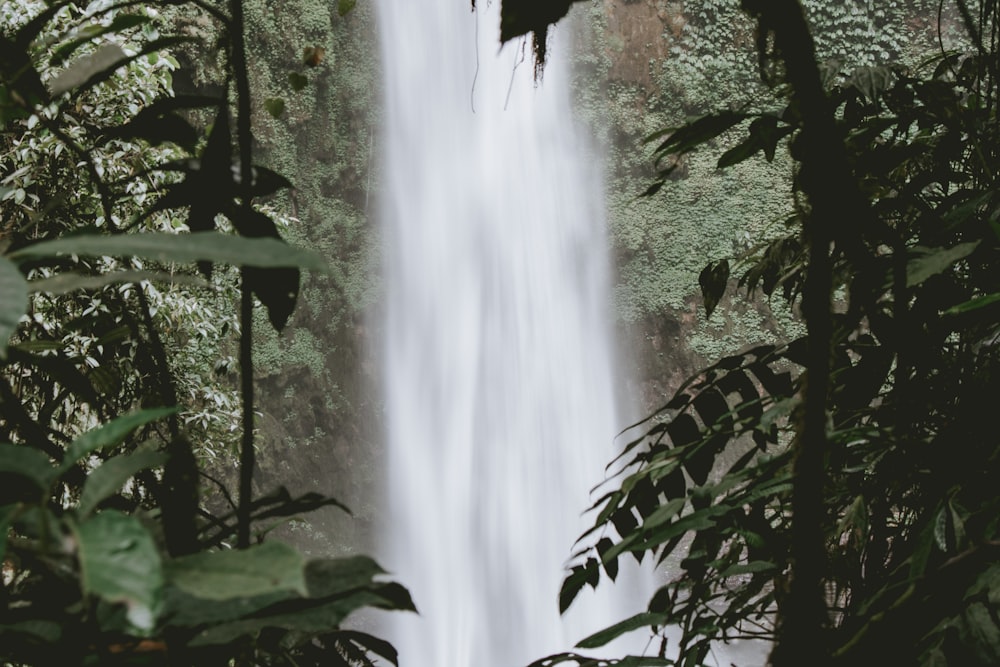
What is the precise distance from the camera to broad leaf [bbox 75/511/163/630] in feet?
0.71

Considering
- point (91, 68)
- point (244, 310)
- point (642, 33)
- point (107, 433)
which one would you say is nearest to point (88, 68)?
point (91, 68)

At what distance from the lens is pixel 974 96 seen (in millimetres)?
990

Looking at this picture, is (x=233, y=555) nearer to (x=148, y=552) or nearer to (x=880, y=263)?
(x=148, y=552)

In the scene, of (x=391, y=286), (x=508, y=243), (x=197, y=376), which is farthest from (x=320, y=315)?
(x=197, y=376)

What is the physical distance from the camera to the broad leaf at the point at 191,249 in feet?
0.86

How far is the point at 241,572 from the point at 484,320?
8917mm

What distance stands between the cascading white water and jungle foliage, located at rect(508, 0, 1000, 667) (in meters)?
7.47

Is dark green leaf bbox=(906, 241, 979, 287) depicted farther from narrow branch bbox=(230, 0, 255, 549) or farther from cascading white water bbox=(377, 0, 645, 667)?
cascading white water bbox=(377, 0, 645, 667)

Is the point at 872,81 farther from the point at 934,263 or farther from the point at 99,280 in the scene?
the point at 99,280

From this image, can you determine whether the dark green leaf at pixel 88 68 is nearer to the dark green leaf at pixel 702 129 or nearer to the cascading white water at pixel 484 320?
the dark green leaf at pixel 702 129

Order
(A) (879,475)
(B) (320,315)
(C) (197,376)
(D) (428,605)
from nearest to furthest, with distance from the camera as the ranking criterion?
(A) (879,475) < (C) (197,376) < (D) (428,605) < (B) (320,315)

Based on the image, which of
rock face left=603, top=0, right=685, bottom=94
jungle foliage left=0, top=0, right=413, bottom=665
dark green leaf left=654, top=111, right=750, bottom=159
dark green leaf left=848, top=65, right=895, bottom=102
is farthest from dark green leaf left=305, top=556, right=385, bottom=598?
rock face left=603, top=0, right=685, bottom=94

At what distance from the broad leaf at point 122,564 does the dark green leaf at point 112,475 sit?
0.03 metres

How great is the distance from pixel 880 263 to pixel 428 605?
801 cm
